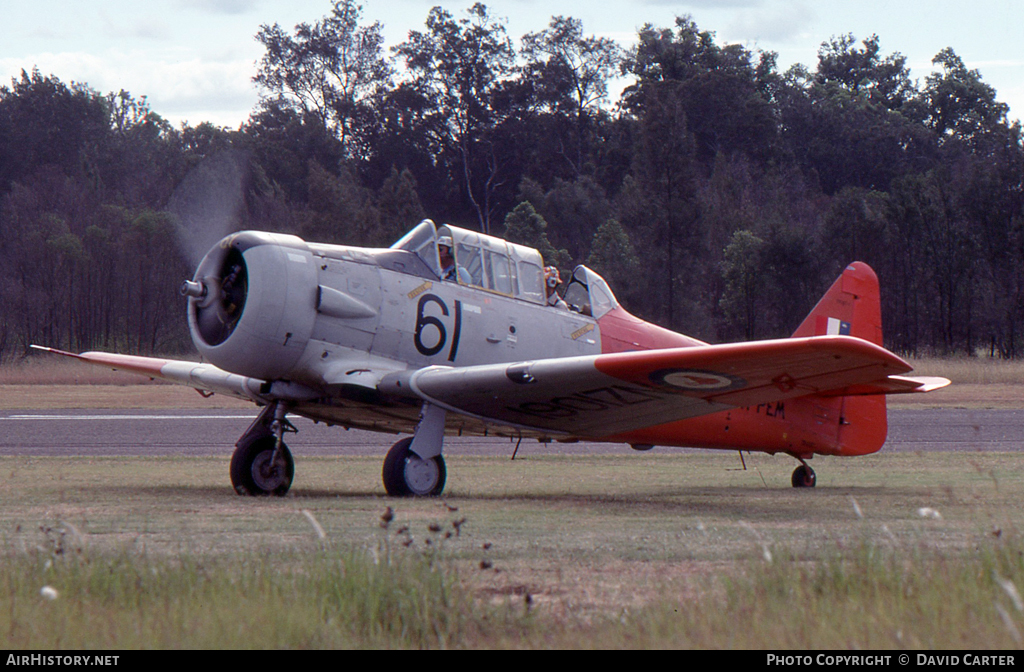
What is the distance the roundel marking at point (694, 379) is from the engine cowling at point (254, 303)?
10.2 ft

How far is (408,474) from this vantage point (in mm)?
9266

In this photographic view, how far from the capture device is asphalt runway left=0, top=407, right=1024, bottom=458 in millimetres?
16828

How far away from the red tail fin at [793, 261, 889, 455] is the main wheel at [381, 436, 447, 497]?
4975 millimetres

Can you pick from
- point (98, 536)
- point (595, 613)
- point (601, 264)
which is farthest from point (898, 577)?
point (601, 264)

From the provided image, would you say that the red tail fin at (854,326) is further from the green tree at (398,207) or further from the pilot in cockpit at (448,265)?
the green tree at (398,207)

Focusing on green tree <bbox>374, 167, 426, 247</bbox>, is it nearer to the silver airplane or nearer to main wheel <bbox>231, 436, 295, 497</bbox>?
the silver airplane

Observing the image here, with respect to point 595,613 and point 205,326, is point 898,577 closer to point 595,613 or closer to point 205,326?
point 595,613

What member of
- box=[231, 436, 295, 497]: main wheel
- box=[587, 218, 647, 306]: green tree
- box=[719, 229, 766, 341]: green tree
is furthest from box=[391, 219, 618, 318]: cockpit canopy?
box=[719, 229, 766, 341]: green tree

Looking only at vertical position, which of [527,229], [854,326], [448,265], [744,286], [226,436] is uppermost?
[527,229]

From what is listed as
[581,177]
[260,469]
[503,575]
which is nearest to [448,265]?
[260,469]

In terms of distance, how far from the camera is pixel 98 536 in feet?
20.3

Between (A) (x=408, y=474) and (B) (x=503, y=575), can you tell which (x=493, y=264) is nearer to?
(A) (x=408, y=474)

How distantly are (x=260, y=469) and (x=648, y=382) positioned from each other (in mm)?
3802

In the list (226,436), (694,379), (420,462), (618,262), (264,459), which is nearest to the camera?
(694,379)
